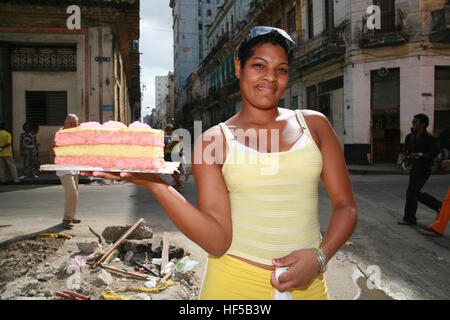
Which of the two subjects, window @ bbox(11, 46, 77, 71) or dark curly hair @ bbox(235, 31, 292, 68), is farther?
window @ bbox(11, 46, 77, 71)

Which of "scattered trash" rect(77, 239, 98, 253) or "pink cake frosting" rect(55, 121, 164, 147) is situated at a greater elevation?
"pink cake frosting" rect(55, 121, 164, 147)

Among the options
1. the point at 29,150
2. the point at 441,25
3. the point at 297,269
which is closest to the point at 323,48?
the point at 441,25

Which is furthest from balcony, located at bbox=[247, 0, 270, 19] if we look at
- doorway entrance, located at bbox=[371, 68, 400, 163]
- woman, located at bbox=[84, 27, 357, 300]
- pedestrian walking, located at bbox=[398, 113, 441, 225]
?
woman, located at bbox=[84, 27, 357, 300]

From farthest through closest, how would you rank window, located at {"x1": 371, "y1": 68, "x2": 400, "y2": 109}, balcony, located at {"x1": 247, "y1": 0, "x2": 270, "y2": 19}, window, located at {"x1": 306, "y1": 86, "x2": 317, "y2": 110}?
balcony, located at {"x1": 247, "y1": 0, "x2": 270, "y2": 19}
window, located at {"x1": 306, "y1": 86, "x2": 317, "y2": 110}
window, located at {"x1": 371, "y1": 68, "x2": 400, "y2": 109}

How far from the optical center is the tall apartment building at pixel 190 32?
208ft

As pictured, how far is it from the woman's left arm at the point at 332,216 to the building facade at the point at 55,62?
14.4 meters

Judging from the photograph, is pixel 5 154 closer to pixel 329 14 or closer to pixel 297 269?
pixel 297 269

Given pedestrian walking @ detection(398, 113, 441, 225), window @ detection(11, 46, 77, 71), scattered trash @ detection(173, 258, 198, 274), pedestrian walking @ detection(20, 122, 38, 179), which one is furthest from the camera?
window @ detection(11, 46, 77, 71)

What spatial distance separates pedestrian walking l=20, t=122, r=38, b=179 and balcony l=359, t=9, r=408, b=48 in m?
15.1

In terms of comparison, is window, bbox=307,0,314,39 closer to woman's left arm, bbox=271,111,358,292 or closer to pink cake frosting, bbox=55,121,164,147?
pink cake frosting, bbox=55,121,164,147

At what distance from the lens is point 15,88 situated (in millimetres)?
15336

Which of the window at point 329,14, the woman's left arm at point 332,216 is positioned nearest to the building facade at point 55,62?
the window at point 329,14

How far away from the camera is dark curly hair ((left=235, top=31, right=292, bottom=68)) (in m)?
1.64

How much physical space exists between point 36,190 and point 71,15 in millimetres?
7925
